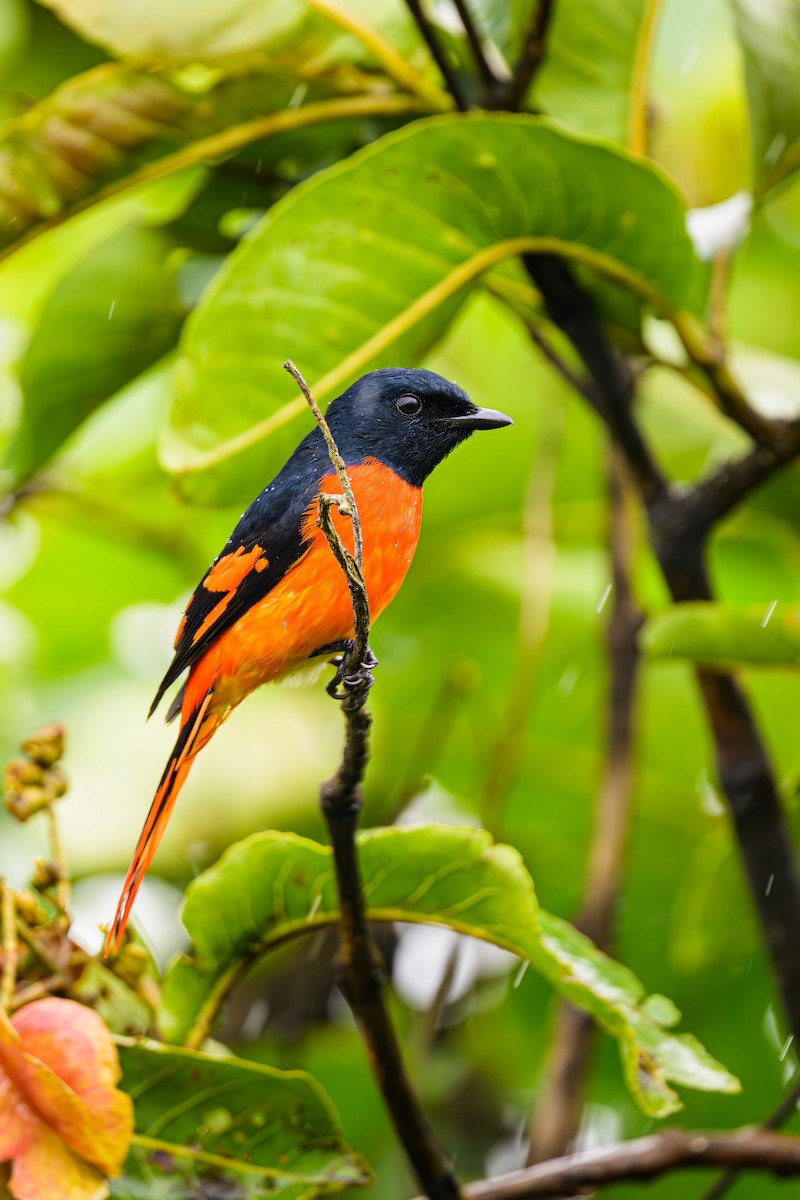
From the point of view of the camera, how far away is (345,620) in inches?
43.5

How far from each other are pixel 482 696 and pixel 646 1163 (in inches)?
58.2

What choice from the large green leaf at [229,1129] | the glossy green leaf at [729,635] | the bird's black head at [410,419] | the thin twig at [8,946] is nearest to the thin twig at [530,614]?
the glossy green leaf at [729,635]

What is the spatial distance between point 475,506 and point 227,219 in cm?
93

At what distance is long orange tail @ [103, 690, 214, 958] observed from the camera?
99 centimetres

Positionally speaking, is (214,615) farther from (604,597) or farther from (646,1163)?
(604,597)

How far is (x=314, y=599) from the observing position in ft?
3.70

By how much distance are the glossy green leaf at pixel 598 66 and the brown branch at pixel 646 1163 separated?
4.65 feet

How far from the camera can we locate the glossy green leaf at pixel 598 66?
200 centimetres

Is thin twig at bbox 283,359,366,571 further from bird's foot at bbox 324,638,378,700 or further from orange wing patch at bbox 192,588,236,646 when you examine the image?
orange wing patch at bbox 192,588,236,646

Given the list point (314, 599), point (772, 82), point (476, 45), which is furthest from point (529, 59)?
point (314, 599)

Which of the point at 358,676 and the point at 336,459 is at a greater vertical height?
the point at 336,459

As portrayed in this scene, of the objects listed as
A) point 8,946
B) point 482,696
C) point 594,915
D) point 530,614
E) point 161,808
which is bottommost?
point 482,696

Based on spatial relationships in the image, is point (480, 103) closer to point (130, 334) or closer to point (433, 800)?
point (130, 334)

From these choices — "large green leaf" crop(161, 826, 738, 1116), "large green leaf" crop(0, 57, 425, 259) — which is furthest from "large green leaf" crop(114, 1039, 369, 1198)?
"large green leaf" crop(0, 57, 425, 259)
